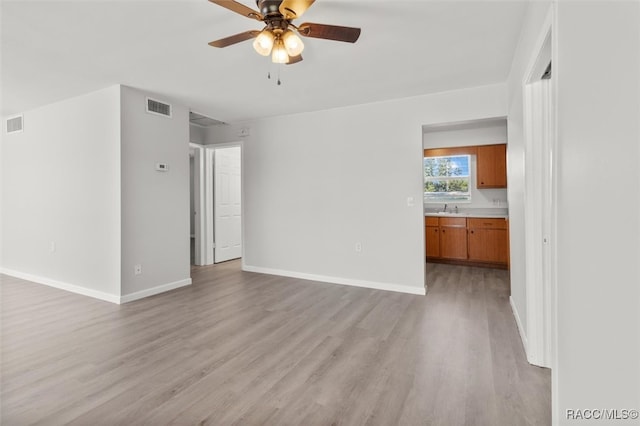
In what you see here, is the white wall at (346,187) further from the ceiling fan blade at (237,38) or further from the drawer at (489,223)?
the ceiling fan blade at (237,38)

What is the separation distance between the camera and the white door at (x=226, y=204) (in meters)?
6.05

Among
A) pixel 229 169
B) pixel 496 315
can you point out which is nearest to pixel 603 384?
pixel 496 315

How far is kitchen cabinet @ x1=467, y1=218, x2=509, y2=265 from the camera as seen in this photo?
16.8 ft

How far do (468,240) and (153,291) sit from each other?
5.04 metres

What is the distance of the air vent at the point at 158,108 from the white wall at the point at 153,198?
6cm

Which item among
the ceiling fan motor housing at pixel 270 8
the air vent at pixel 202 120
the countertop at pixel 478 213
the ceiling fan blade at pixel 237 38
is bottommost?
the countertop at pixel 478 213

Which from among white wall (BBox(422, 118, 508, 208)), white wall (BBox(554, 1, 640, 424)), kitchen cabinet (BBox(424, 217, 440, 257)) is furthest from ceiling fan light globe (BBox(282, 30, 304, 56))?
kitchen cabinet (BBox(424, 217, 440, 257))

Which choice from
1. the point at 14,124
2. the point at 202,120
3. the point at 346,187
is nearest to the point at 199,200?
the point at 202,120

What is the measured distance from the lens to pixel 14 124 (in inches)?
190

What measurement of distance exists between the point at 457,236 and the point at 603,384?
4.86 m

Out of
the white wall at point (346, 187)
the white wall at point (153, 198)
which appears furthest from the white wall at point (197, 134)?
the white wall at point (153, 198)

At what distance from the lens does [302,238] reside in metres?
4.83

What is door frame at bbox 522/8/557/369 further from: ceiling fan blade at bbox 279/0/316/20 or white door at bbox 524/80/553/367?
ceiling fan blade at bbox 279/0/316/20

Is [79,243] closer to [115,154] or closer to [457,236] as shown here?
[115,154]
